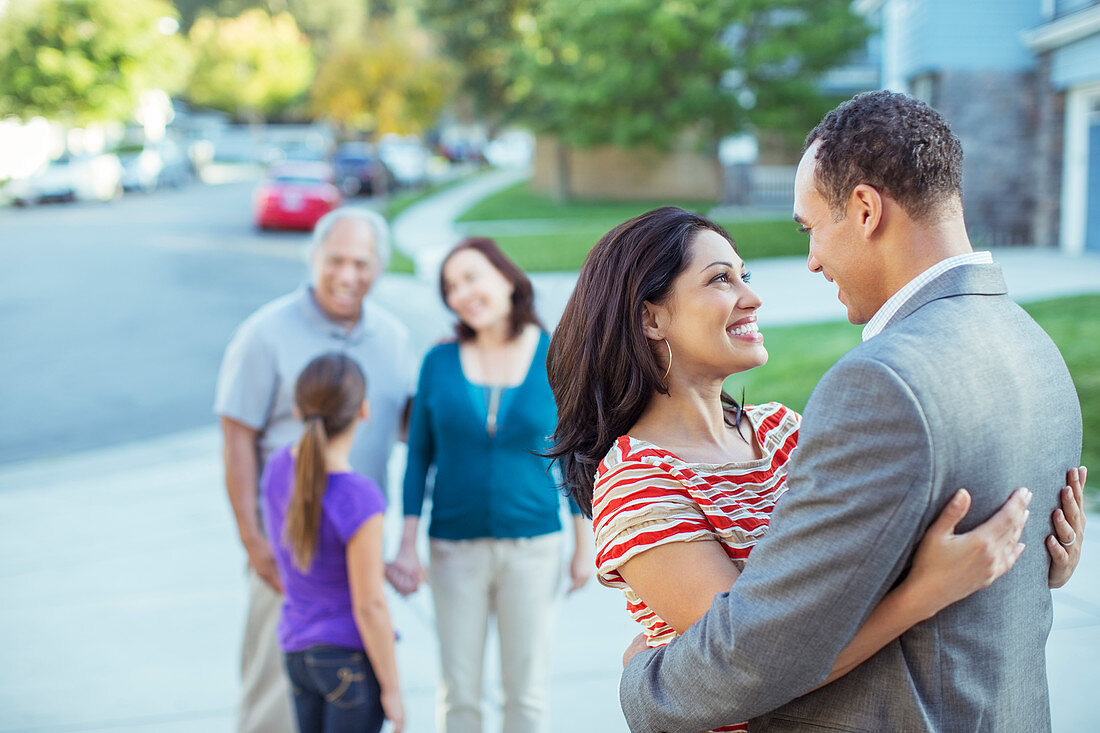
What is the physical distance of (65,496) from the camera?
747 centimetres

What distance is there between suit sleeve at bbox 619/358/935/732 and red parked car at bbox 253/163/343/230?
2249 centimetres

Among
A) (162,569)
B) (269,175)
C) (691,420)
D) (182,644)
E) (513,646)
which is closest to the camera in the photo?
(691,420)

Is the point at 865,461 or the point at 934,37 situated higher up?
the point at 934,37

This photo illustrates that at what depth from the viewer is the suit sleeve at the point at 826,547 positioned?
1.40 m

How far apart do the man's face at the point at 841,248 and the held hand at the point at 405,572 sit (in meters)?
2.36

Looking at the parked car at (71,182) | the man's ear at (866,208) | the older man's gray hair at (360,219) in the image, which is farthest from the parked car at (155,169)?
the man's ear at (866,208)

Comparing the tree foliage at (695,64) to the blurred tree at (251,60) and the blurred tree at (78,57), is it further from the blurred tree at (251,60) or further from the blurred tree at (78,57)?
the blurred tree at (251,60)

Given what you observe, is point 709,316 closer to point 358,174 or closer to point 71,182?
point 358,174

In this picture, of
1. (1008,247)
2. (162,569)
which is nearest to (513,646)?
(162,569)

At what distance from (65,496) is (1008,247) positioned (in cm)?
1470

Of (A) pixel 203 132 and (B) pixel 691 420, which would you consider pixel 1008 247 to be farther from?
(A) pixel 203 132

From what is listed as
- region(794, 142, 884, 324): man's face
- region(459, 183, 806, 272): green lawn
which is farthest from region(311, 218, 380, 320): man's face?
region(459, 183, 806, 272): green lawn

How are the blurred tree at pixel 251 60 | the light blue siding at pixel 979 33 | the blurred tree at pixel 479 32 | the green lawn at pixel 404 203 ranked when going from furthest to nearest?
1. the blurred tree at pixel 251 60
2. the blurred tree at pixel 479 32
3. the light blue siding at pixel 979 33
4. the green lawn at pixel 404 203

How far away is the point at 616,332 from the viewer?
6.51 ft
